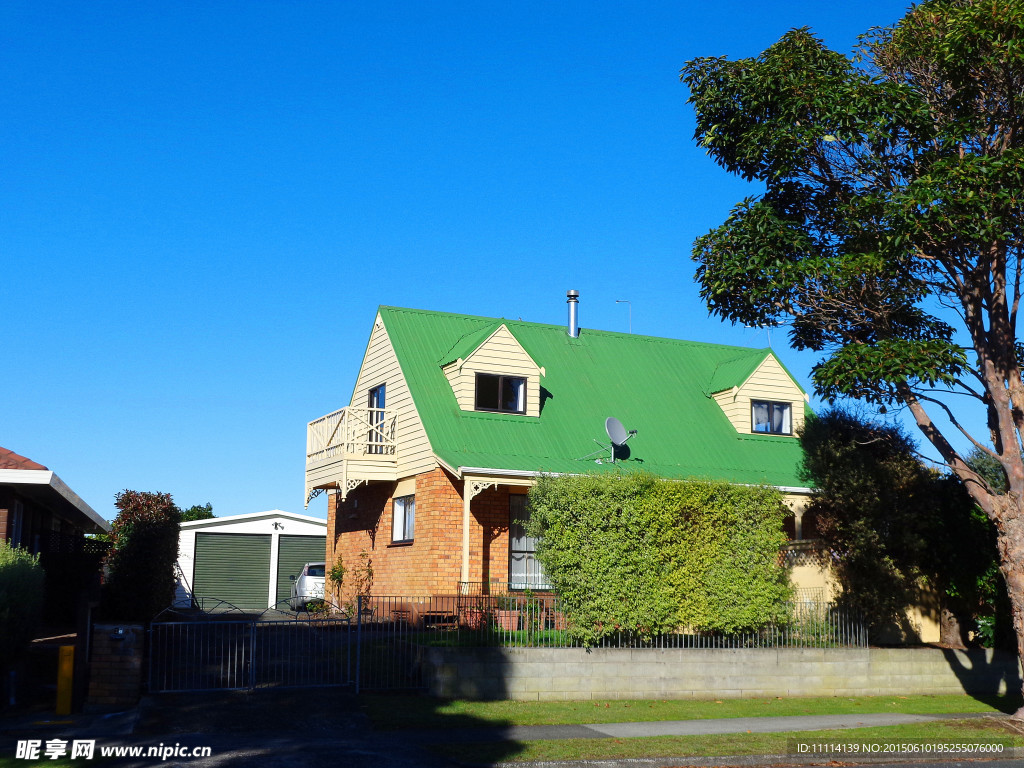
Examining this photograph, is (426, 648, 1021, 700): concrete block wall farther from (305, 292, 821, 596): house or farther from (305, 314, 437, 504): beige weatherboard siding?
(305, 314, 437, 504): beige weatherboard siding

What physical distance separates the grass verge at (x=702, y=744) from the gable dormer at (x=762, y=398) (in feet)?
45.1

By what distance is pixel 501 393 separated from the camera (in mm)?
25453

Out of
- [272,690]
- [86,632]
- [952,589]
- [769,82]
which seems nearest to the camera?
[86,632]

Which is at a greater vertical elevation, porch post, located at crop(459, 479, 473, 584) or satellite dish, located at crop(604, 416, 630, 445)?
satellite dish, located at crop(604, 416, 630, 445)

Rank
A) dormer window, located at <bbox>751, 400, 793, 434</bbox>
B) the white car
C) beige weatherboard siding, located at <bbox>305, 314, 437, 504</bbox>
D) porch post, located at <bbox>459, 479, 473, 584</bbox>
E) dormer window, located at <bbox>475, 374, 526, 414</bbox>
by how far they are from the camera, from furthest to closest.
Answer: the white car, dormer window, located at <bbox>751, 400, 793, 434</bbox>, dormer window, located at <bbox>475, 374, 526, 414</bbox>, beige weatherboard siding, located at <bbox>305, 314, 437, 504</bbox>, porch post, located at <bbox>459, 479, 473, 584</bbox>

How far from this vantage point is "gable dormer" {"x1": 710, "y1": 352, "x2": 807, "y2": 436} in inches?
1104

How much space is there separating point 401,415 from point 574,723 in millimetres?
12487

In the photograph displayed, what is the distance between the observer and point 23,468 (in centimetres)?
1786

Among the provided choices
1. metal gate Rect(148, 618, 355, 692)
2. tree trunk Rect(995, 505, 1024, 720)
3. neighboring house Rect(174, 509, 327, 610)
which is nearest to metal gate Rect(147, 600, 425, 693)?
metal gate Rect(148, 618, 355, 692)

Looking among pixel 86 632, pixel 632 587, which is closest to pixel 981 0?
pixel 632 587

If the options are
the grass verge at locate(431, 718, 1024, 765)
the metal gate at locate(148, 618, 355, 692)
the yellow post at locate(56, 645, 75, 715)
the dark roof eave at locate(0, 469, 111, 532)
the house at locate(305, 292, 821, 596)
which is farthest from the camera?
Answer: the house at locate(305, 292, 821, 596)

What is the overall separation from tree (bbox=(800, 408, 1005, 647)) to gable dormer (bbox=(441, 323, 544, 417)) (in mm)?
7404

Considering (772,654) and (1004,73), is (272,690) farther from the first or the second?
(1004,73)

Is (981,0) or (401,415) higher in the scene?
(981,0)
